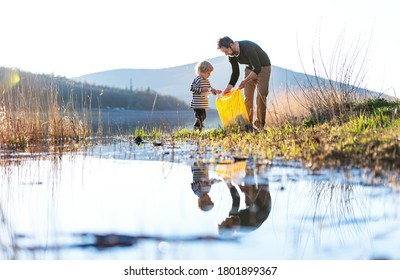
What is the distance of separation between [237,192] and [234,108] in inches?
230

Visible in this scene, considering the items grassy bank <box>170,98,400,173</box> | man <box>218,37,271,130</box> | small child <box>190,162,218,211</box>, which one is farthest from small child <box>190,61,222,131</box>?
small child <box>190,162,218,211</box>

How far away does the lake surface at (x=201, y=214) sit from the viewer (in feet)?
9.89

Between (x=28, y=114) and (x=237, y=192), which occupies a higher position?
(x=28, y=114)

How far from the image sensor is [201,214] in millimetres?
3775

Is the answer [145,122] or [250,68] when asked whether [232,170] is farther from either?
[145,122]

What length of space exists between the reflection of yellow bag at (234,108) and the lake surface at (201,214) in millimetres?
3949

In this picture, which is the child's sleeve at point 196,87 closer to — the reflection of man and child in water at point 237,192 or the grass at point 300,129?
the grass at point 300,129

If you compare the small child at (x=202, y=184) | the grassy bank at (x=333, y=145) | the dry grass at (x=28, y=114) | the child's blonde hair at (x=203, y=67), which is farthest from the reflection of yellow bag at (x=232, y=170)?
the dry grass at (x=28, y=114)

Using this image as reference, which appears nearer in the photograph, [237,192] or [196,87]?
[237,192]

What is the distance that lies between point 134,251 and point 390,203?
1.93 meters

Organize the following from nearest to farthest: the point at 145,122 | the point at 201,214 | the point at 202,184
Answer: the point at 201,214 < the point at 202,184 < the point at 145,122

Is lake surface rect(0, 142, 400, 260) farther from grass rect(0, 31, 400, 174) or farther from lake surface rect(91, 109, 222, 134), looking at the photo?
lake surface rect(91, 109, 222, 134)

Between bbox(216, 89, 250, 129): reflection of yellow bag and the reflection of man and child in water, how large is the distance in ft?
12.4

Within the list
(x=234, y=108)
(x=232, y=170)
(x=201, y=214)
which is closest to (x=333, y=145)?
Result: (x=232, y=170)
